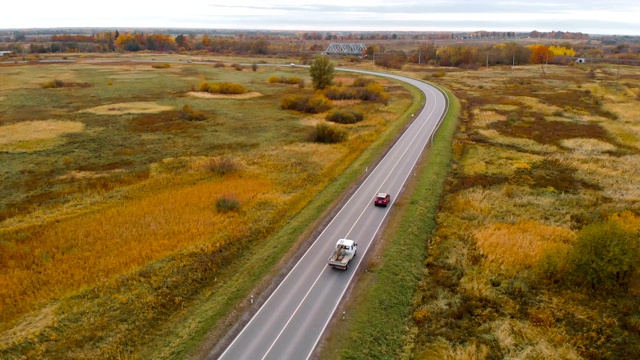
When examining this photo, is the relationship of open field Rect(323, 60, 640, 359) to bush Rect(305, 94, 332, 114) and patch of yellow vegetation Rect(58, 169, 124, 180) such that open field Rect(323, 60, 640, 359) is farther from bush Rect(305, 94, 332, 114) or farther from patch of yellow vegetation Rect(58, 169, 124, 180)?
patch of yellow vegetation Rect(58, 169, 124, 180)

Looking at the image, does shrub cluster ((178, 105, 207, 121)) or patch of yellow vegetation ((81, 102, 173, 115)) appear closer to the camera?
shrub cluster ((178, 105, 207, 121))

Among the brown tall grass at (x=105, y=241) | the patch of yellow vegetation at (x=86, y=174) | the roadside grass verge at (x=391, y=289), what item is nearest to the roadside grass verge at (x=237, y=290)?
the brown tall grass at (x=105, y=241)

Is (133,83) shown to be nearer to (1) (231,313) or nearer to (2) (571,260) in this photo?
(1) (231,313)

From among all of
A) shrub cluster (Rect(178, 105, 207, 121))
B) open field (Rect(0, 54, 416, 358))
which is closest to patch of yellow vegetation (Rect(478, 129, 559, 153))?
open field (Rect(0, 54, 416, 358))

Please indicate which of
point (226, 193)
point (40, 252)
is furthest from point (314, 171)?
point (40, 252)

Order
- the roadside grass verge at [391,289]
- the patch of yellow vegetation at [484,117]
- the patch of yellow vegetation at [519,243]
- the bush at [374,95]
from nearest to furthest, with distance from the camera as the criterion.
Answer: the roadside grass verge at [391,289] < the patch of yellow vegetation at [519,243] < the patch of yellow vegetation at [484,117] < the bush at [374,95]

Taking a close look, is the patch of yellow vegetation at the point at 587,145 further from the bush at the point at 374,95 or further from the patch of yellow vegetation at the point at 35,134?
the patch of yellow vegetation at the point at 35,134
